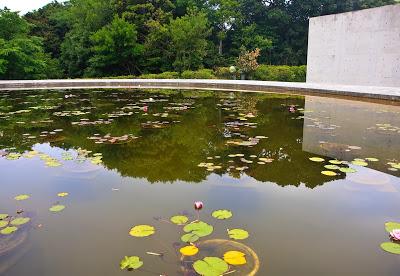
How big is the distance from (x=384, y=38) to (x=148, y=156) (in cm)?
956

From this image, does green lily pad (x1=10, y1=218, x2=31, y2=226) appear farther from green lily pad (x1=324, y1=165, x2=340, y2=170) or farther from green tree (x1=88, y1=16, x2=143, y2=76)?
green tree (x1=88, y1=16, x2=143, y2=76)

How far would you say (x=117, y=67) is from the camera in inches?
790

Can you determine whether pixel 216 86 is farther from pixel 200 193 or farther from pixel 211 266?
pixel 211 266

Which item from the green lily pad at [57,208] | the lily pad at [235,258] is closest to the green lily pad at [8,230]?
the green lily pad at [57,208]

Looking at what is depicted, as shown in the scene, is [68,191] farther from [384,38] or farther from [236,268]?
[384,38]

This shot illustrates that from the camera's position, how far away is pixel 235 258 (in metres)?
1.53

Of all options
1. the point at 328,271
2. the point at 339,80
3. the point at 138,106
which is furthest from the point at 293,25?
the point at 328,271

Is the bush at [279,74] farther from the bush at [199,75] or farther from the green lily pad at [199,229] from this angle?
the green lily pad at [199,229]

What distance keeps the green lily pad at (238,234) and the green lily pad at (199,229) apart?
10cm

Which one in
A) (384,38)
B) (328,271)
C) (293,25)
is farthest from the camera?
(293,25)

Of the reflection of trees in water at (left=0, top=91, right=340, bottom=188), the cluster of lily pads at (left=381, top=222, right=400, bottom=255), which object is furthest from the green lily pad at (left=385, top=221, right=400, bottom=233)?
the reflection of trees in water at (left=0, top=91, right=340, bottom=188)

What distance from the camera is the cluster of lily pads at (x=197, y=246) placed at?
1.45m

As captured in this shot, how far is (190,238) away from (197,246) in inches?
2.7

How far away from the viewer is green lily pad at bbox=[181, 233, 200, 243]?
5.49 feet
